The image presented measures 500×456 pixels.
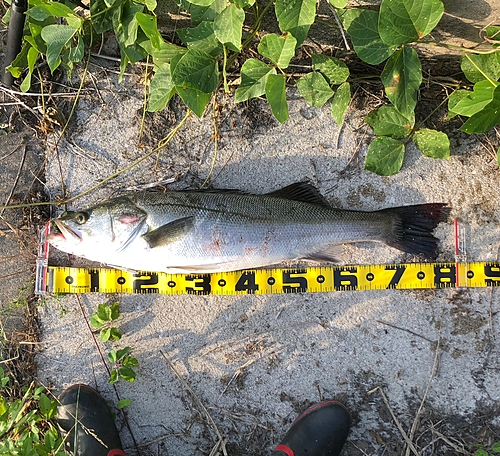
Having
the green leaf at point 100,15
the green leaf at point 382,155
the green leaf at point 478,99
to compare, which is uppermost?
the green leaf at point 100,15

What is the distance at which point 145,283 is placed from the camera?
3564mm

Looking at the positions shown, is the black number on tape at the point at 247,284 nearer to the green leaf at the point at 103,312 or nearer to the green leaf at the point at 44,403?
the green leaf at the point at 103,312

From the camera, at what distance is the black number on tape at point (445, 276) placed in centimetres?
345

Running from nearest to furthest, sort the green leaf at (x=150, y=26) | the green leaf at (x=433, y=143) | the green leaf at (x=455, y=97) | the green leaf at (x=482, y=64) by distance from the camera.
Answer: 1. the green leaf at (x=150, y=26)
2. the green leaf at (x=482, y=64)
3. the green leaf at (x=455, y=97)
4. the green leaf at (x=433, y=143)

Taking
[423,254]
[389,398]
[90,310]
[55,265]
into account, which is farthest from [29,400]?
[423,254]

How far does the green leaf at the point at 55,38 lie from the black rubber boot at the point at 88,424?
292cm

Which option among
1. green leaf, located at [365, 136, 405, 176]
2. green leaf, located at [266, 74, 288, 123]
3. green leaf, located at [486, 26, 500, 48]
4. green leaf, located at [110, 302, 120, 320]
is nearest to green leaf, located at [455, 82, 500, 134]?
green leaf, located at [486, 26, 500, 48]

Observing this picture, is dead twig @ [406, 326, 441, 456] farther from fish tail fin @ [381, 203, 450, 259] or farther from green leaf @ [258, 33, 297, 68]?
green leaf @ [258, 33, 297, 68]

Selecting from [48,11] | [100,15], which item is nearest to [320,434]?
[100,15]

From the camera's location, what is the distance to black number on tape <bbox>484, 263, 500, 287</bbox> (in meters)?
3.43

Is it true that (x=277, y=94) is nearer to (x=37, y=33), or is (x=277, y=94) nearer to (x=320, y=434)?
(x=37, y=33)

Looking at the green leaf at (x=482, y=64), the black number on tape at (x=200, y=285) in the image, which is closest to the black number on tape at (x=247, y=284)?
the black number on tape at (x=200, y=285)

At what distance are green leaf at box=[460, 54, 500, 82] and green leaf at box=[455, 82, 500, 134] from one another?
0.39 meters

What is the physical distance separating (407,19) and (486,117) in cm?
95
